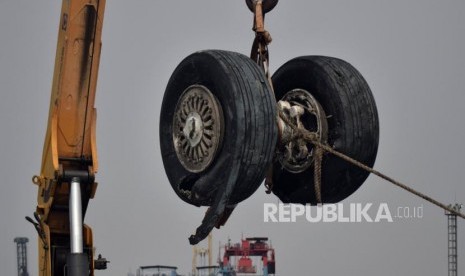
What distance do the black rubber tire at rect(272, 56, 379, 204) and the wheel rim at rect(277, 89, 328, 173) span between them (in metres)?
0.11

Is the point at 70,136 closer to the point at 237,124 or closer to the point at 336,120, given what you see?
the point at 237,124

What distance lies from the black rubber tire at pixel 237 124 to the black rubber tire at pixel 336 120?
1.54 metres

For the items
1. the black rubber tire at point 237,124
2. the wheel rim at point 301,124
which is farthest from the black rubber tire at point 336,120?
the black rubber tire at point 237,124

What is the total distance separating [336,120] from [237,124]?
2.13 metres

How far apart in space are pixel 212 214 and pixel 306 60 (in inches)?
121

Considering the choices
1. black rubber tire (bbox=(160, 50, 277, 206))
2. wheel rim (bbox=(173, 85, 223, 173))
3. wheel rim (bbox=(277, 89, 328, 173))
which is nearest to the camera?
black rubber tire (bbox=(160, 50, 277, 206))

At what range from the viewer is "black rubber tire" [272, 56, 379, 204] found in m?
15.2

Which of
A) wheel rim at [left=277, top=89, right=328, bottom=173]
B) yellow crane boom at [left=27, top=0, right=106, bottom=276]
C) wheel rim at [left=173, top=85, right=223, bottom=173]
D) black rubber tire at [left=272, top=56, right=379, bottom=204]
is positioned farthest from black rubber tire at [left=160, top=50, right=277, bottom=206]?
black rubber tire at [left=272, top=56, right=379, bottom=204]

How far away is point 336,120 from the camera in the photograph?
15.2 meters

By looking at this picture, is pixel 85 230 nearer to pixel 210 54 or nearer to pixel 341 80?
pixel 210 54

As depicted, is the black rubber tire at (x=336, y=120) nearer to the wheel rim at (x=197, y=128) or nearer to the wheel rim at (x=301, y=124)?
the wheel rim at (x=301, y=124)

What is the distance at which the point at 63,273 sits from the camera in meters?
13.7

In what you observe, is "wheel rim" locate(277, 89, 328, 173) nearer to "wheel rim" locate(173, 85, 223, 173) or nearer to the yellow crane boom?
"wheel rim" locate(173, 85, 223, 173)

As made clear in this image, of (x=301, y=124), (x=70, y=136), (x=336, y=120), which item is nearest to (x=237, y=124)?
(x=301, y=124)
